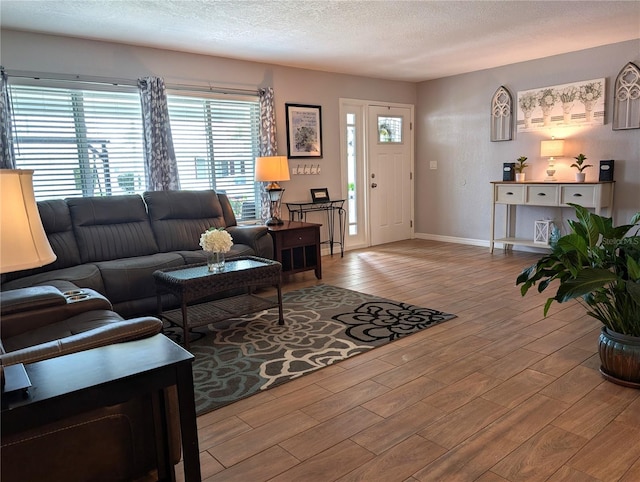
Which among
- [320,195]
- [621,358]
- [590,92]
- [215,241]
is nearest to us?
[621,358]

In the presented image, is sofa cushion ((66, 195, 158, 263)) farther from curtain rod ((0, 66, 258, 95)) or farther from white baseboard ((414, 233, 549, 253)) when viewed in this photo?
white baseboard ((414, 233, 549, 253))

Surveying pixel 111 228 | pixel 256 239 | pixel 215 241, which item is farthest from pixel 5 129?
pixel 256 239

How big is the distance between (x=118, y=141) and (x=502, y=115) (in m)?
4.84

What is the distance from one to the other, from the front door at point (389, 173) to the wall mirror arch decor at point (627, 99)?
2914 mm

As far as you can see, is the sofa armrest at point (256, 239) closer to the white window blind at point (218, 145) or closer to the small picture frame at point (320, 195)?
the white window blind at point (218, 145)

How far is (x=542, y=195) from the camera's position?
5586 mm

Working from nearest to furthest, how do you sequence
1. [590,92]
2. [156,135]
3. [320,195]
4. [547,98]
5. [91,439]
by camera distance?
[91,439], [156,135], [590,92], [547,98], [320,195]

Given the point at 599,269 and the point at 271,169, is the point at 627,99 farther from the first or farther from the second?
the point at 271,169

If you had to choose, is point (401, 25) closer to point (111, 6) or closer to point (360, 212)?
point (111, 6)

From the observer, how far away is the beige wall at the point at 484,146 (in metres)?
5.25

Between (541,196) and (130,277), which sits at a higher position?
(541,196)

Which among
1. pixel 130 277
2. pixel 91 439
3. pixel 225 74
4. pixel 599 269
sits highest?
pixel 225 74

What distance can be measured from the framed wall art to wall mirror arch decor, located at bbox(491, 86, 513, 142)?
5.3 inches

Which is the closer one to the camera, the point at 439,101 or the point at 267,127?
the point at 267,127
